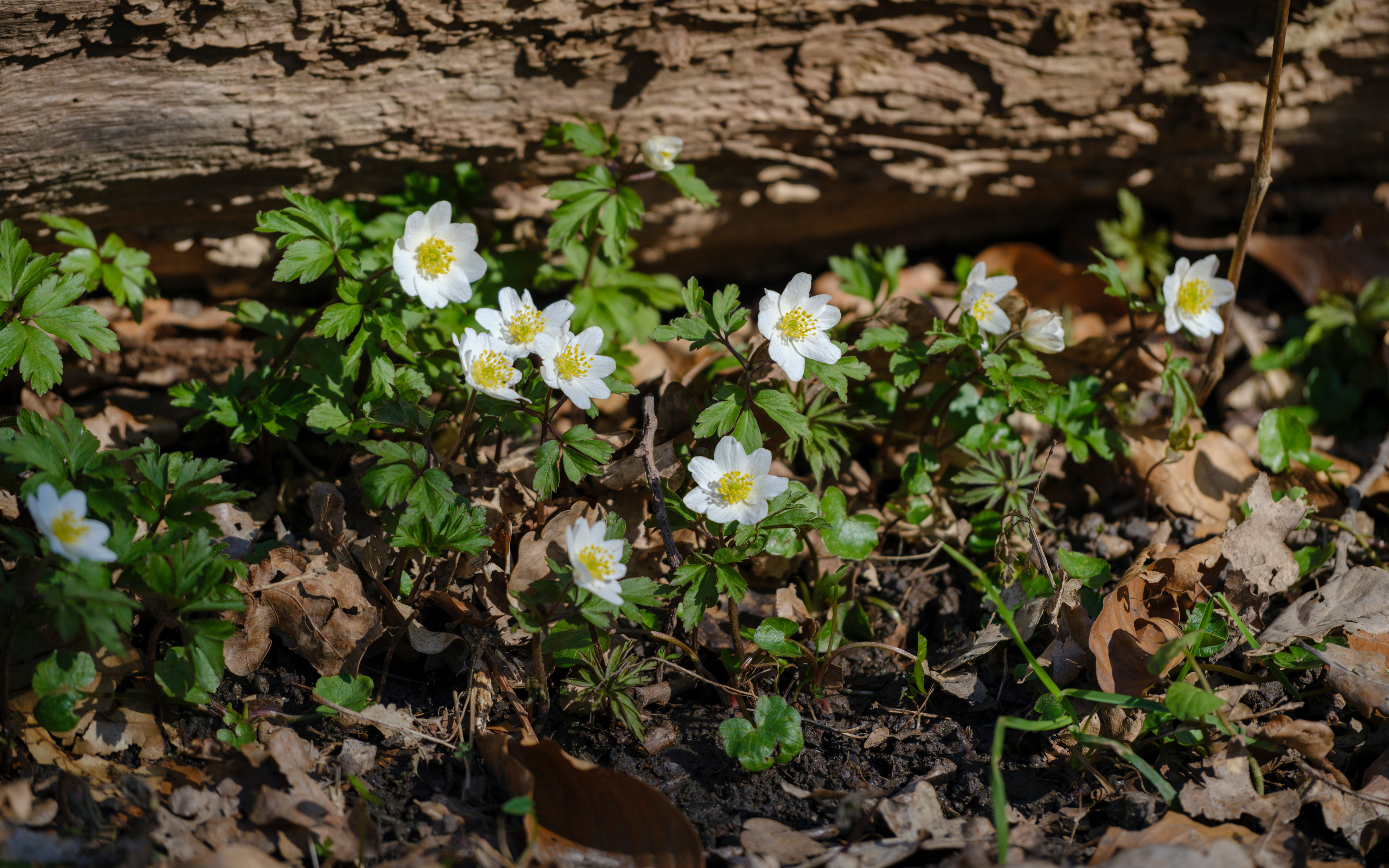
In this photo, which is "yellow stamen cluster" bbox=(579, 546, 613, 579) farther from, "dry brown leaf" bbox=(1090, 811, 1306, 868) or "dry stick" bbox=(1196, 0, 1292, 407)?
"dry stick" bbox=(1196, 0, 1292, 407)

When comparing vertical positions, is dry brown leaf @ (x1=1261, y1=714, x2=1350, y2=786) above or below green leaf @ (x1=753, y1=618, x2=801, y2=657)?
below

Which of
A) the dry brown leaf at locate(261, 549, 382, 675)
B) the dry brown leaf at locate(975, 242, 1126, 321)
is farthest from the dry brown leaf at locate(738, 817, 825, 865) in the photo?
the dry brown leaf at locate(975, 242, 1126, 321)

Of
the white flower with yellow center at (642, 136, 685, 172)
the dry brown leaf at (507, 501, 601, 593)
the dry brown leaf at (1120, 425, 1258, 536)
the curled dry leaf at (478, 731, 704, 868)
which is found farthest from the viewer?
the dry brown leaf at (1120, 425, 1258, 536)

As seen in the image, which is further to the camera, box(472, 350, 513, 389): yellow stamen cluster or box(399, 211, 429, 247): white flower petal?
box(399, 211, 429, 247): white flower petal

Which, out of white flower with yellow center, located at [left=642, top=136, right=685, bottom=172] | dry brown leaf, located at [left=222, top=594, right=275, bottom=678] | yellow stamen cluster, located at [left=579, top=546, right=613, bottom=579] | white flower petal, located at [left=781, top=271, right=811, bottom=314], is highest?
white flower with yellow center, located at [left=642, top=136, right=685, bottom=172]

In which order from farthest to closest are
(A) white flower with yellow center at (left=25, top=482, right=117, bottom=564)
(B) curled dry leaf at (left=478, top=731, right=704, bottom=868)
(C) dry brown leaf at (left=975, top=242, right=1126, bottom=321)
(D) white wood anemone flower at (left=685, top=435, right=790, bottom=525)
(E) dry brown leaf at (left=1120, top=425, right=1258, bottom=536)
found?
(C) dry brown leaf at (left=975, top=242, right=1126, bottom=321), (E) dry brown leaf at (left=1120, top=425, right=1258, bottom=536), (D) white wood anemone flower at (left=685, top=435, right=790, bottom=525), (B) curled dry leaf at (left=478, top=731, right=704, bottom=868), (A) white flower with yellow center at (left=25, top=482, right=117, bottom=564)

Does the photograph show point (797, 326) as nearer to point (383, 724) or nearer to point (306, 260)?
point (306, 260)

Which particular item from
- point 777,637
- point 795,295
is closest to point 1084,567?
point 777,637
